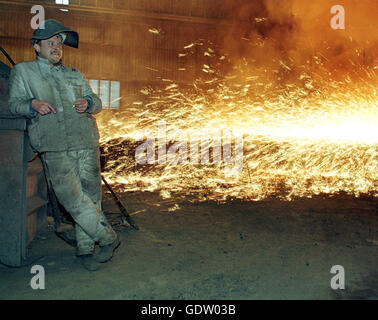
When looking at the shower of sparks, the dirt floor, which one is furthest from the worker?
the shower of sparks

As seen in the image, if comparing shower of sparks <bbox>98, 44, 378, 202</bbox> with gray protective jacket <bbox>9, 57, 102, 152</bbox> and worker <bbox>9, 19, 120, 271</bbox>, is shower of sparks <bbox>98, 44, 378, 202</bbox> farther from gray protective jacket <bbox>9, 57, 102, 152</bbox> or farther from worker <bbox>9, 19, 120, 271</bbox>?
gray protective jacket <bbox>9, 57, 102, 152</bbox>

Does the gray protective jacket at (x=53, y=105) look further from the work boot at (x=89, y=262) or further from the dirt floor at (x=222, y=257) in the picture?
the dirt floor at (x=222, y=257)

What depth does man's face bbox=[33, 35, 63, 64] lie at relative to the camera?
2771 millimetres

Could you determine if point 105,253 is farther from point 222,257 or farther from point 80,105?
point 80,105

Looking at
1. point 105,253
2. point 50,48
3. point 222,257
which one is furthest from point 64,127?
point 222,257

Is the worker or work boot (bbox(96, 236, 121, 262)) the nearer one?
the worker

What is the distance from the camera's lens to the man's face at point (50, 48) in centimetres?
277

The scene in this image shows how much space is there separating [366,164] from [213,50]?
8.50 m

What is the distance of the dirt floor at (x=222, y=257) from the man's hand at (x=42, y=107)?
4.50ft

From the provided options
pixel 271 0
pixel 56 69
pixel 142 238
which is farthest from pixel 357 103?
pixel 56 69

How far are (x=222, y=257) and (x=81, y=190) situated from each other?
1463 mm

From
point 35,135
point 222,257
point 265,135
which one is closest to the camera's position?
point 35,135

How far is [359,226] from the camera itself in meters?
4.11

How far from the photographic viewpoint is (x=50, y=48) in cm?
278
